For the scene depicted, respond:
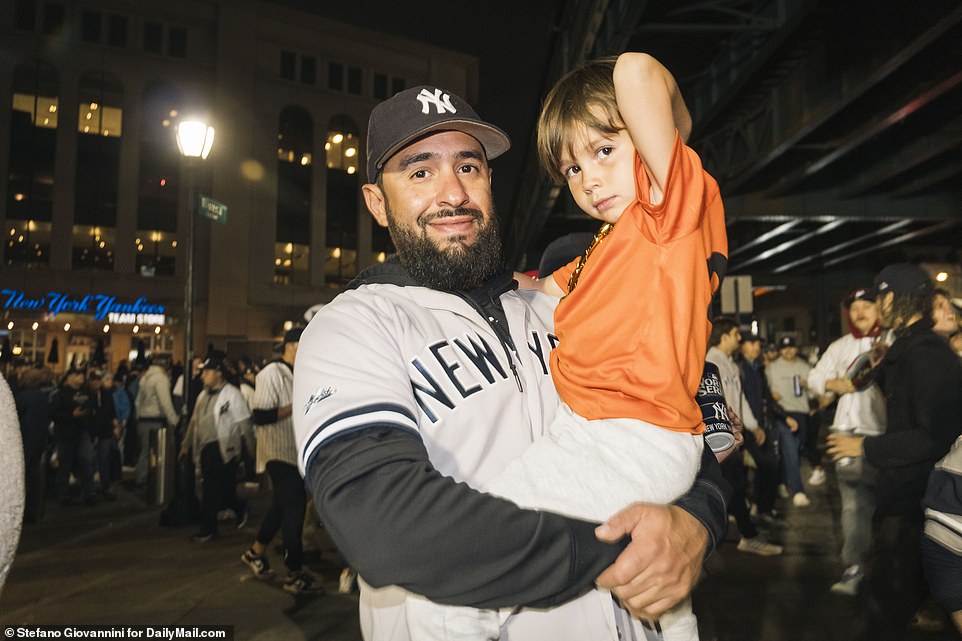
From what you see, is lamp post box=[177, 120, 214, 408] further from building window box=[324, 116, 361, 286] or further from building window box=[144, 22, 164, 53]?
building window box=[144, 22, 164, 53]

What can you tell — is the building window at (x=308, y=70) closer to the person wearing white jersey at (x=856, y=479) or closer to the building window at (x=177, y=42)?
the building window at (x=177, y=42)

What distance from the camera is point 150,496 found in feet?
32.9

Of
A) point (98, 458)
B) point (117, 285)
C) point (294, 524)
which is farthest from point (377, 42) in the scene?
point (294, 524)

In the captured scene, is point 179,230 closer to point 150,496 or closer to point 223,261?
point 223,261

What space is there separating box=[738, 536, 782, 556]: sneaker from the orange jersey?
21.5 feet

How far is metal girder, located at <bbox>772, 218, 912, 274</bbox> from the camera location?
59.8 ft

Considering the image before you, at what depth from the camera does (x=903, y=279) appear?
4285mm

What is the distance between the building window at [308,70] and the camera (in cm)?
3672

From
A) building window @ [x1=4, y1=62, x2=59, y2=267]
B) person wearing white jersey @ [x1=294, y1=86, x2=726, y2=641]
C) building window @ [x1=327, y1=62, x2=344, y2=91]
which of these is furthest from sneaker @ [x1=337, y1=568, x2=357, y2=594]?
building window @ [x1=327, y1=62, x2=344, y2=91]

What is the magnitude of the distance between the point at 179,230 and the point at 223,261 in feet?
10.1

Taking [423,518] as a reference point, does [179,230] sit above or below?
above

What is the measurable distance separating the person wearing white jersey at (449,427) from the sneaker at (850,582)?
5210mm

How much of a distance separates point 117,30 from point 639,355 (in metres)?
39.2

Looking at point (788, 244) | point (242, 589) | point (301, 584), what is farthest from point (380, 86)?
point (301, 584)
